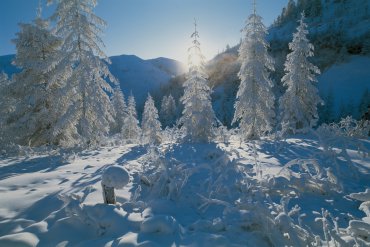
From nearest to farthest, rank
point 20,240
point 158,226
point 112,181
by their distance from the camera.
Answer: point 20,240, point 158,226, point 112,181

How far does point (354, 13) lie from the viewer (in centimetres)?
12075

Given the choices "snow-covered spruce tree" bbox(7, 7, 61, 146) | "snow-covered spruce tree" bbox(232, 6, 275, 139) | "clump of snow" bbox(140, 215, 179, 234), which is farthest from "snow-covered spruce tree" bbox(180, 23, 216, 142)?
"clump of snow" bbox(140, 215, 179, 234)

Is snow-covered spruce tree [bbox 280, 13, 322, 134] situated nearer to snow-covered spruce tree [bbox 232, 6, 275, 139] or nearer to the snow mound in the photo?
snow-covered spruce tree [bbox 232, 6, 275, 139]

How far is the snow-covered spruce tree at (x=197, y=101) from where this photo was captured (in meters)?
16.6

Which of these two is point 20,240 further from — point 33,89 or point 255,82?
point 255,82

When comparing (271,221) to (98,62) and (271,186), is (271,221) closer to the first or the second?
(271,186)

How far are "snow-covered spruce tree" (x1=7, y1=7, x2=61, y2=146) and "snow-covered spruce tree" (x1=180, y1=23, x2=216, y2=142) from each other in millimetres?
8187

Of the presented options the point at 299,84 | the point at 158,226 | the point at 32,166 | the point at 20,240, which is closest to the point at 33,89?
the point at 32,166

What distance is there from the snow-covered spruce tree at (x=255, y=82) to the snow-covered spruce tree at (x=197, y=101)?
391 cm

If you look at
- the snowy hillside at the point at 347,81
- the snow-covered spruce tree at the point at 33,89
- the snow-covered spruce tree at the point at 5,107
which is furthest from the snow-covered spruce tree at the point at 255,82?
the snowy hillside at the point at 347,81

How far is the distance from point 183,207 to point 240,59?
1706 centimetres

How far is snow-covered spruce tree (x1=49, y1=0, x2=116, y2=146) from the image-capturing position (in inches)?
583

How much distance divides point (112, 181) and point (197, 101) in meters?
13.0

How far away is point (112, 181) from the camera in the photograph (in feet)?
15.1
